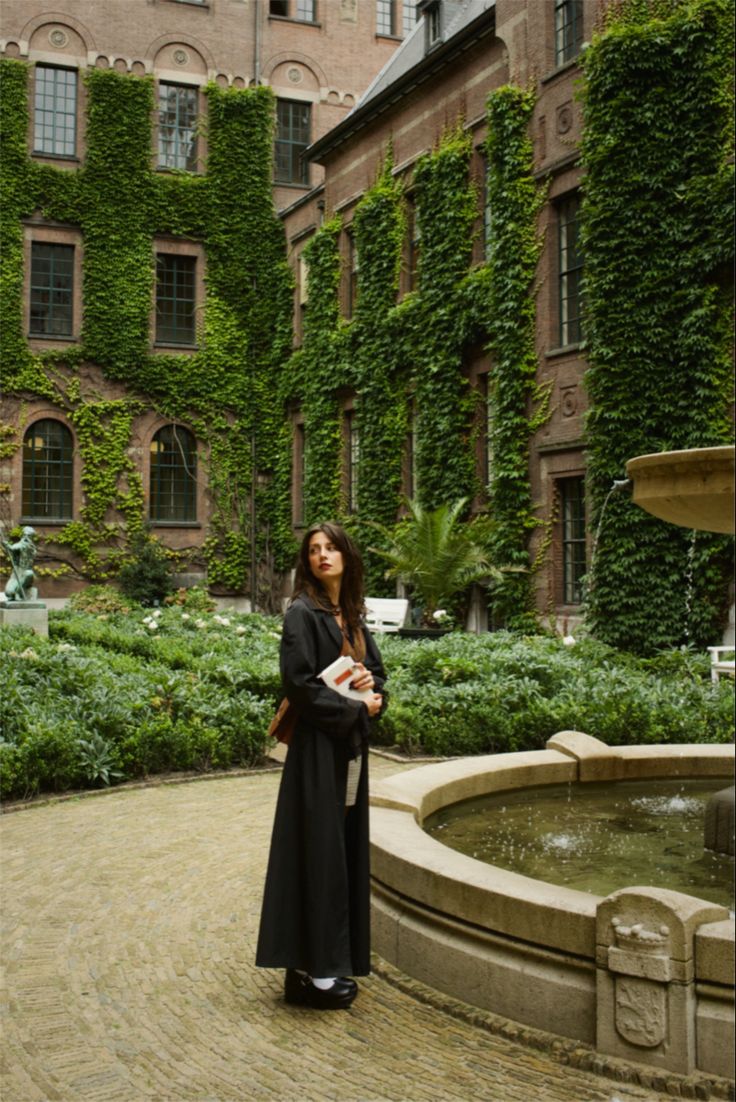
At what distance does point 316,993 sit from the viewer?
4.33 metres

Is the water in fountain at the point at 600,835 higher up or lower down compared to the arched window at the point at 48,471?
lower down

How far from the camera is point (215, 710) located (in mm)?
10344

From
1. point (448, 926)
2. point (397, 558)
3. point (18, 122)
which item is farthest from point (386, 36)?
point (448, 926)

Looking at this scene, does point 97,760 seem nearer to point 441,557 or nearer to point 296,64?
point 441,557

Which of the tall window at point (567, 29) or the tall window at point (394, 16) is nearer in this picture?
the tall window at point (567, 29)

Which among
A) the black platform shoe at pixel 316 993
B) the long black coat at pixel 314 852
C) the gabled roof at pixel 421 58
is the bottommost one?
the black platform shoe at pixel 316 993

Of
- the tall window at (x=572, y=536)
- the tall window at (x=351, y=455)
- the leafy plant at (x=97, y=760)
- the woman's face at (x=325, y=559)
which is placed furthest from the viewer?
the tall window at (x=351, y=455)

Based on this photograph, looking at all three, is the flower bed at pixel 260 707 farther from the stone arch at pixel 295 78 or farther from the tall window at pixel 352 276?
the stone arch at pixel 295 78

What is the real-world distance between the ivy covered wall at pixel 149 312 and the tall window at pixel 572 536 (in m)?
11.6

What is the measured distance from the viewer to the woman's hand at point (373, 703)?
4.35m

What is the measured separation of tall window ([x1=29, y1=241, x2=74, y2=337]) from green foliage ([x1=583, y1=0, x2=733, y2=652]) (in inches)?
639

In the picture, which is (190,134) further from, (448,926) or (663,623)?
(448,926)

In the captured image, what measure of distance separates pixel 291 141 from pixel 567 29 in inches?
545

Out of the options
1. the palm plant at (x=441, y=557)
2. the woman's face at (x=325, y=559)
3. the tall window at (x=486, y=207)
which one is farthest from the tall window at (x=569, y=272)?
the woman's face at (x=325, y=559)
